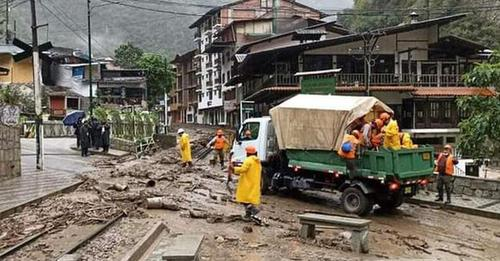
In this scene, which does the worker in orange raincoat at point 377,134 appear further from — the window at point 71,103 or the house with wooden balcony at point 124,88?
the house with wooden balcony at point 124,88

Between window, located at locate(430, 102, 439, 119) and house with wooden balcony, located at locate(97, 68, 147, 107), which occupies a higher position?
house with wooden balcony, located at locate(97, 68, 147, 107)

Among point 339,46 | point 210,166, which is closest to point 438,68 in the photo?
point 339,46

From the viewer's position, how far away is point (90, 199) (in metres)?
14.8

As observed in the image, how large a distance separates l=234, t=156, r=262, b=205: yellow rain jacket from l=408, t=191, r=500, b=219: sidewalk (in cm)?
681

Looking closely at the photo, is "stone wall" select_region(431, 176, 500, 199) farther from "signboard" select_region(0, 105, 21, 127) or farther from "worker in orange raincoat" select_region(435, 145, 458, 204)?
"signboard" select_region(0, 105, 21, 127)

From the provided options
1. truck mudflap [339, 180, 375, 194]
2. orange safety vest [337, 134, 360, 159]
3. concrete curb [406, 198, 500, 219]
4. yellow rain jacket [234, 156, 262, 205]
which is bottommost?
concrete curb [406, 198, 500, 219]

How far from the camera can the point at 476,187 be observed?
59.1 feet

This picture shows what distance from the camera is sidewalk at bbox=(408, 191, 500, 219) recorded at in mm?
15541

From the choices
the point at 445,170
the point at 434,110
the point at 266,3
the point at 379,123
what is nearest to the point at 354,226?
the point at 379,123

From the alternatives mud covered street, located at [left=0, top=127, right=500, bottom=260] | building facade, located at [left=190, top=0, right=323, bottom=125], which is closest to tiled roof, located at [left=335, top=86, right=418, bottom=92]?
mud covered street, located at [left=0, top=127, right=500, bottom=260]

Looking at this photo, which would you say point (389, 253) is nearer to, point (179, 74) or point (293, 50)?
point (293, 50)

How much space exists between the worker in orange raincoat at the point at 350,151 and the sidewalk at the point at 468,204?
362 centimetres

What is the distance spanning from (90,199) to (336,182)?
6.38 m

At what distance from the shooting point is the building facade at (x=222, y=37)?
6315 centimetres
